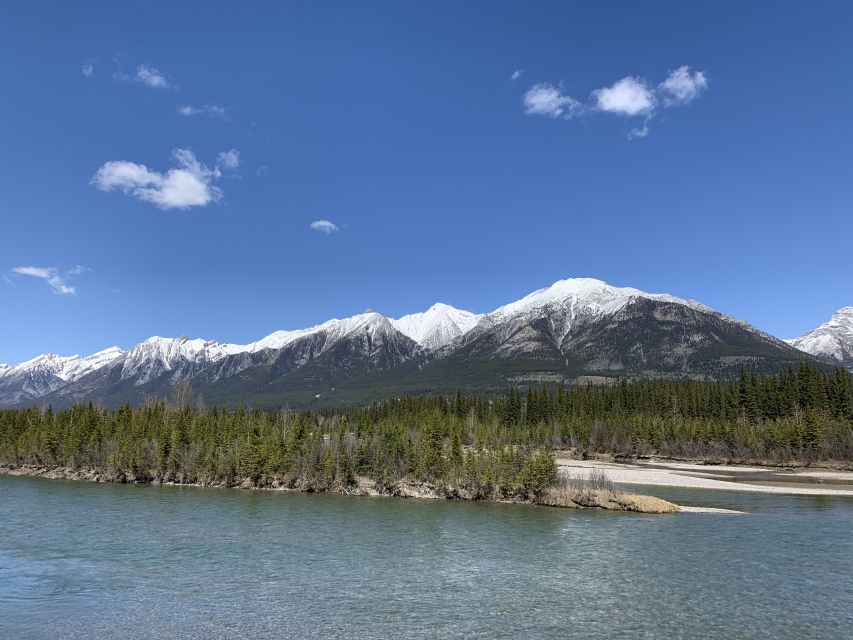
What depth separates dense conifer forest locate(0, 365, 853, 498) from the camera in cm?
8575

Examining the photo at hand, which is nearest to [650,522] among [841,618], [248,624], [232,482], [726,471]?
[841,618]

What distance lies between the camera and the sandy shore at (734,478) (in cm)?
9050

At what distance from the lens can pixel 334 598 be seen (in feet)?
108

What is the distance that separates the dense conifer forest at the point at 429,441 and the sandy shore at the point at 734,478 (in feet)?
41.7

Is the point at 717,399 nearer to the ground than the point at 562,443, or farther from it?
farther from it

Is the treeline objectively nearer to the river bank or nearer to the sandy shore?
the sandy shore

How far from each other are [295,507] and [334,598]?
131ft

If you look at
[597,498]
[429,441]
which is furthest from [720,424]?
[429,441]

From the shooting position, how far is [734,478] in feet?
354

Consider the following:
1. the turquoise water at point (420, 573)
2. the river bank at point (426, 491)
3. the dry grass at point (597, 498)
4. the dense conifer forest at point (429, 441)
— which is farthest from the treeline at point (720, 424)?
the turquoise water at point (420, 573)

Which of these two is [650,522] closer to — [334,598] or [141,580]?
[334,598]

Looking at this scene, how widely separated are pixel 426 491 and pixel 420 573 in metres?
44.1

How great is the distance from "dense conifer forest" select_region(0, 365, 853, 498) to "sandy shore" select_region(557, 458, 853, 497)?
12.7 m

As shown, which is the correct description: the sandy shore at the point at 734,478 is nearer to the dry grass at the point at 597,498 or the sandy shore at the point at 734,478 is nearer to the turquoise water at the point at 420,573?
the dry grass at the point at 597,498
